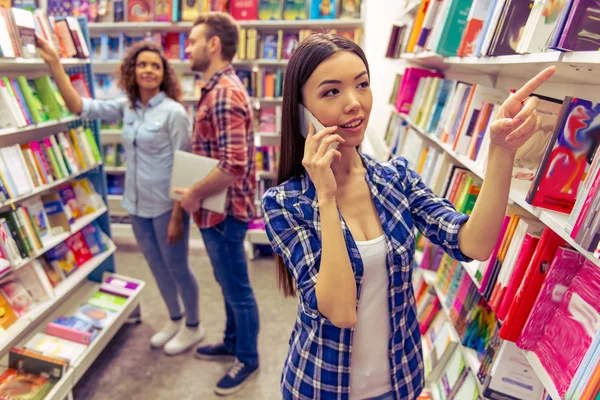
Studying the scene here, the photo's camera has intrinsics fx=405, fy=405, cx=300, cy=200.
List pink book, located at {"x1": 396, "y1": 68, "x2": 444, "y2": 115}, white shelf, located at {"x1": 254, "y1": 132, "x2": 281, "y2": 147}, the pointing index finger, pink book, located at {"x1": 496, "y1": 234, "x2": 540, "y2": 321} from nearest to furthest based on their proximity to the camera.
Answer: the pointing index finger → pink book, located at {"x1": 496, "y1": 234, "x2": 540, "y2": 321} → pink book, located at {"x1": 396, "y1": 68, "x2": 444, "y2": 115} → white shelf, located at {"x1": 254, "y1": 132, "x2": 281, "y2": 147}

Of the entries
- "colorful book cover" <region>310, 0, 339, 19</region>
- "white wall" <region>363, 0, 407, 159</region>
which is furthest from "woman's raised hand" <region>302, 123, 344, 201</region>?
"colorful book cover" <region>310, 0, 339, 19</region>

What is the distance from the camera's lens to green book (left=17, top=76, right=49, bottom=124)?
1954 millimetres

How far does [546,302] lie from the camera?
0.97m

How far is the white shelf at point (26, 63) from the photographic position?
1.80 metres

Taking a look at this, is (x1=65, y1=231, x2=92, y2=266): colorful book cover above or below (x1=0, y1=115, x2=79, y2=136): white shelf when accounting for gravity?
below

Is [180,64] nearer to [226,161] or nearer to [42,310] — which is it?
[226,161]

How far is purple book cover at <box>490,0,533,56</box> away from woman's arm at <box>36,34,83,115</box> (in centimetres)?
200

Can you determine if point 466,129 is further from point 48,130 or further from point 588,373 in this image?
point 48,130

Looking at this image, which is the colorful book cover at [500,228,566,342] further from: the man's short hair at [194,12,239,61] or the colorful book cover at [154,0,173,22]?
the colorful book cover at [154,0,173,22]

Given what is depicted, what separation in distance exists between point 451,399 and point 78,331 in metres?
1.89

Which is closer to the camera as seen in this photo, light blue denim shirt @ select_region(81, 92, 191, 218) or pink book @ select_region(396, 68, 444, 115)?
light blue denim shirt @ select_region(81, 92, 191, 218)

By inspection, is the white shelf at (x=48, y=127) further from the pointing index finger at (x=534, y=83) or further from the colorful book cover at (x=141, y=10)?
the pointing index finger at (x=534, y=83)

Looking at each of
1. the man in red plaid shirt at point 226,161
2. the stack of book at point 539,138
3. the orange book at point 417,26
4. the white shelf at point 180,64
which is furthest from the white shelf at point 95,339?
the orange book at point 417,26

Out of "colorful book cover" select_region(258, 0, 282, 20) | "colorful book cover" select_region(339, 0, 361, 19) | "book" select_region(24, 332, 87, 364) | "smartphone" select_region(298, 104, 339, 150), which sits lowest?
"book" select_region(24, 332, 87, 364)
